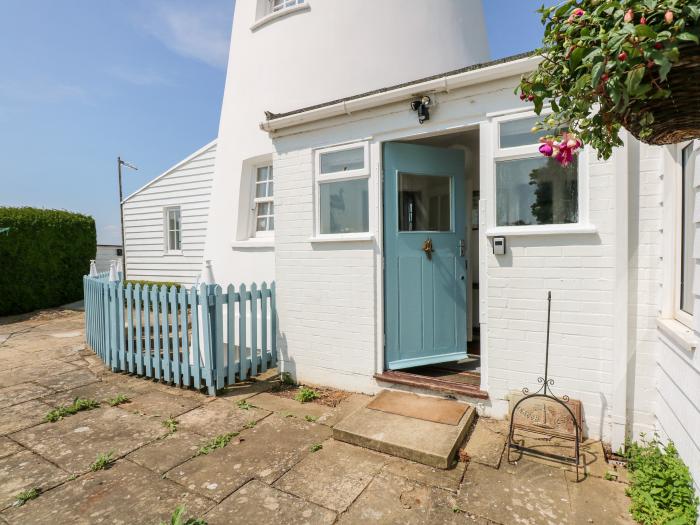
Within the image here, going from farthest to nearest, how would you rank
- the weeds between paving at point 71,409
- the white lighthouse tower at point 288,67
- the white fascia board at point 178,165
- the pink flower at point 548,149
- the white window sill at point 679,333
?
the white fascia board at point 178,165, the white lighthouse tower at point 288,67, the weeds between paving at point 71,409, the white window sill at point 679,333, the pink flower at point 548,149

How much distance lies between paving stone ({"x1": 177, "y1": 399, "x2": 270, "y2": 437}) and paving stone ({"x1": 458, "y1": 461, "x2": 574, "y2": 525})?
7.52 feet

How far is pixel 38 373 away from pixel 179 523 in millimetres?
5039

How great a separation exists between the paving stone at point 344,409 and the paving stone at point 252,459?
14 cm

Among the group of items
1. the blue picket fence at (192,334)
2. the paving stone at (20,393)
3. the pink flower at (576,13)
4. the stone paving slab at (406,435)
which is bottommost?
the paving stone at (20,393)

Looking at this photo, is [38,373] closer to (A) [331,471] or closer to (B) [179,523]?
(B) [179,523]

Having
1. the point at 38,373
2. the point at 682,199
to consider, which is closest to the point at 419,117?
the point at 682,199

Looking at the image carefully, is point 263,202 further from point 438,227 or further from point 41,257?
point 41,257

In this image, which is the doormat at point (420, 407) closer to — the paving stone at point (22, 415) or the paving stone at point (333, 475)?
the paving stone at point (333, 475)

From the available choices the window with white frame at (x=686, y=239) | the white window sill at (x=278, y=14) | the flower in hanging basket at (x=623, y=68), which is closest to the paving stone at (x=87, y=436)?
the flower in hanging basket at (x=623, y=68)

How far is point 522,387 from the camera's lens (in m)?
3.70

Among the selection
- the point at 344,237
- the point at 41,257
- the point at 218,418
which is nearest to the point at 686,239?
the point at 344,237

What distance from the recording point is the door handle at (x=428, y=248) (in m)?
Result: 4.70

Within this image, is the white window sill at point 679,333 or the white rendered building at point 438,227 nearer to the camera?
the white window sill at point 679,333

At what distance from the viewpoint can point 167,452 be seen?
3.46 metres
